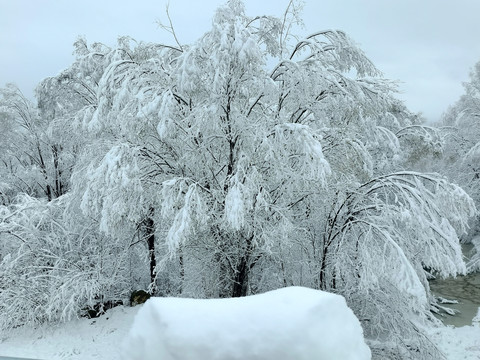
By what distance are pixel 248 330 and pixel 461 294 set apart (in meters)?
17.2

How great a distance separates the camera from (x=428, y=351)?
9008mm

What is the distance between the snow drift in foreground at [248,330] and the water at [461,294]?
13262 mm

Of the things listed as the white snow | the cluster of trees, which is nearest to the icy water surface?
the cluster of trees

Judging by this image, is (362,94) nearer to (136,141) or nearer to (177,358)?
(136,141)

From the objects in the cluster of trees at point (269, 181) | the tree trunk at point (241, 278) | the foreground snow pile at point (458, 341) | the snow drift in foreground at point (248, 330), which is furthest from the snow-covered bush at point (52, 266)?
the foreground snow pile at point (458, 341)

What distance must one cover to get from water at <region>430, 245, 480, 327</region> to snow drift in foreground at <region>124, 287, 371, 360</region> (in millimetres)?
13262

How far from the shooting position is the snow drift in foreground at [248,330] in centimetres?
237

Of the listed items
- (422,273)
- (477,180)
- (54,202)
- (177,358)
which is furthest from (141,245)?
(477,180)

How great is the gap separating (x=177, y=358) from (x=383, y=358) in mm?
8435

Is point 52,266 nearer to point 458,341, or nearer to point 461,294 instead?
point 458,341

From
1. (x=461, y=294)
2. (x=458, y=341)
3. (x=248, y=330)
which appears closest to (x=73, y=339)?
(x=248, y=330)

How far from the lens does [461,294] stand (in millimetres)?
16375

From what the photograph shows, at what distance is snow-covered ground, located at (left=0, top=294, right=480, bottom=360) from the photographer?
10315 millimetres

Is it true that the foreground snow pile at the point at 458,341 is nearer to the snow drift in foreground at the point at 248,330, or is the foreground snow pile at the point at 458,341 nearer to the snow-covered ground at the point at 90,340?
the snow-covered ground at the point at 90,340
